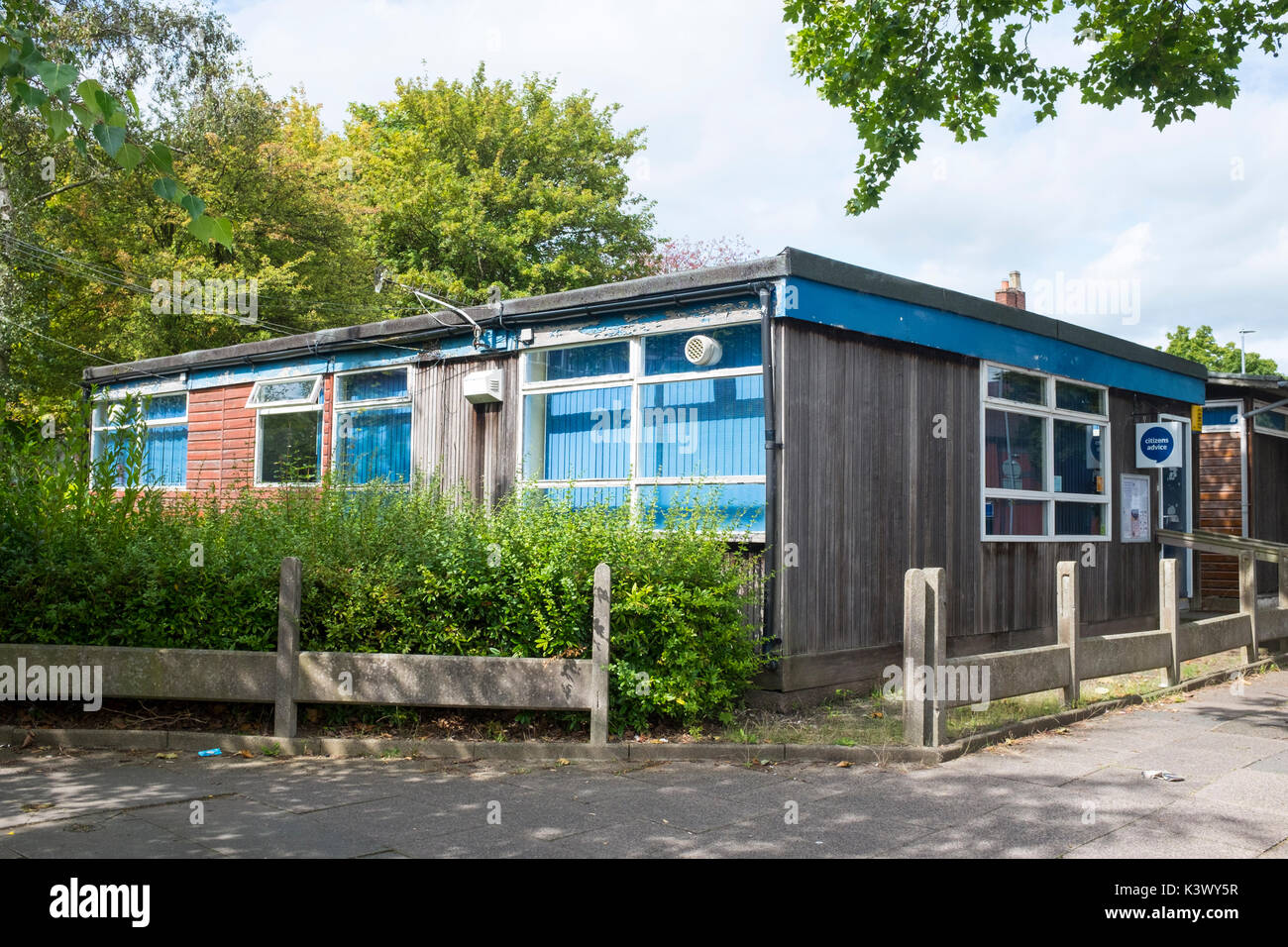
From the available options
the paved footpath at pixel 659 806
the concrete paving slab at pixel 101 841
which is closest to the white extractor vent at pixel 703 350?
the paved footpath at pixel 659 806

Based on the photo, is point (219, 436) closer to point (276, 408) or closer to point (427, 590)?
point (276, 408)

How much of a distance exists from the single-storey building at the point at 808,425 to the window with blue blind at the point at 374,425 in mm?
39

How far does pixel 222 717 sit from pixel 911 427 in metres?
6.73

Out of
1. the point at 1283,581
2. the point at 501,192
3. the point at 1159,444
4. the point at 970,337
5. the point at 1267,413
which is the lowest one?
the point at 1283,581

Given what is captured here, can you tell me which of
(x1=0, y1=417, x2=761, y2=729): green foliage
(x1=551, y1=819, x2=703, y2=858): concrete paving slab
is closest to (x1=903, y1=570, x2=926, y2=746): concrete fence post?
(x1=0, y1=417, x2=761, y2=729): green foliage

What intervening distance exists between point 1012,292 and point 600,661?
16.0 meters

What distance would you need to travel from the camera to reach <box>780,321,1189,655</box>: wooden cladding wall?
340 inches

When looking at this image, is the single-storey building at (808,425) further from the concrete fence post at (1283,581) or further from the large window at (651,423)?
the concrete fence post at (1283,581)

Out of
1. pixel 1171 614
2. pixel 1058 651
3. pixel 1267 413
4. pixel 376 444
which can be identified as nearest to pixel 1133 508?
pixel 1171 614

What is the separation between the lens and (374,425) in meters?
13.1

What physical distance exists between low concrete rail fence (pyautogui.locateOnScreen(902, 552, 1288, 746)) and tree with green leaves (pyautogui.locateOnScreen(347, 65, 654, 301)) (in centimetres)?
2388
